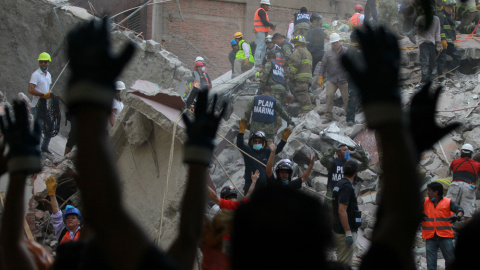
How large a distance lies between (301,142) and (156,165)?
14.3 feet

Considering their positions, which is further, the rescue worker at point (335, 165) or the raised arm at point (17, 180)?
the rescue worker at point (335, 165)

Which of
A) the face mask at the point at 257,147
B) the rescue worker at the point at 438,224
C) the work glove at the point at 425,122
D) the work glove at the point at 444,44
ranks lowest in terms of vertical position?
the rescue worker at the point at 438,224

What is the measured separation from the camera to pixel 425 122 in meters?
2.02

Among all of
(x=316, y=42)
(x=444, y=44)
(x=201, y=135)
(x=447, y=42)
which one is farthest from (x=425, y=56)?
(x=201, y=135)

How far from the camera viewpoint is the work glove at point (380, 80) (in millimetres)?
1582

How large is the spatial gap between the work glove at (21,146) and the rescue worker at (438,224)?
5831 mm

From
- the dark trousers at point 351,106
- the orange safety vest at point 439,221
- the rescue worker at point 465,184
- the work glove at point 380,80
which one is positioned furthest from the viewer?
the dark trousers at point 351,106

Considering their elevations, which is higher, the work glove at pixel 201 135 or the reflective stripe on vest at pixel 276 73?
the reflective stripe on vest at pixel 276 73

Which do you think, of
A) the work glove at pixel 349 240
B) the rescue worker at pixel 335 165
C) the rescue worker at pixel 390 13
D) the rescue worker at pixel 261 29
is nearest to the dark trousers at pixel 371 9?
the rescue worker at pixel 390 13

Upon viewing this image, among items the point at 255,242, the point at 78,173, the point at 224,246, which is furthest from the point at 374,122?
the point at 224,246

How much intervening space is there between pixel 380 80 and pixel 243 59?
13359 mm

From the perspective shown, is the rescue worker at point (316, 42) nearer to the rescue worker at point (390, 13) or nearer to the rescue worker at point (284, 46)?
the rescue worker at point (284, 46)

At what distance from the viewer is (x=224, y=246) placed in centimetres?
242

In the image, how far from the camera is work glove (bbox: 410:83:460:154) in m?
2.00
